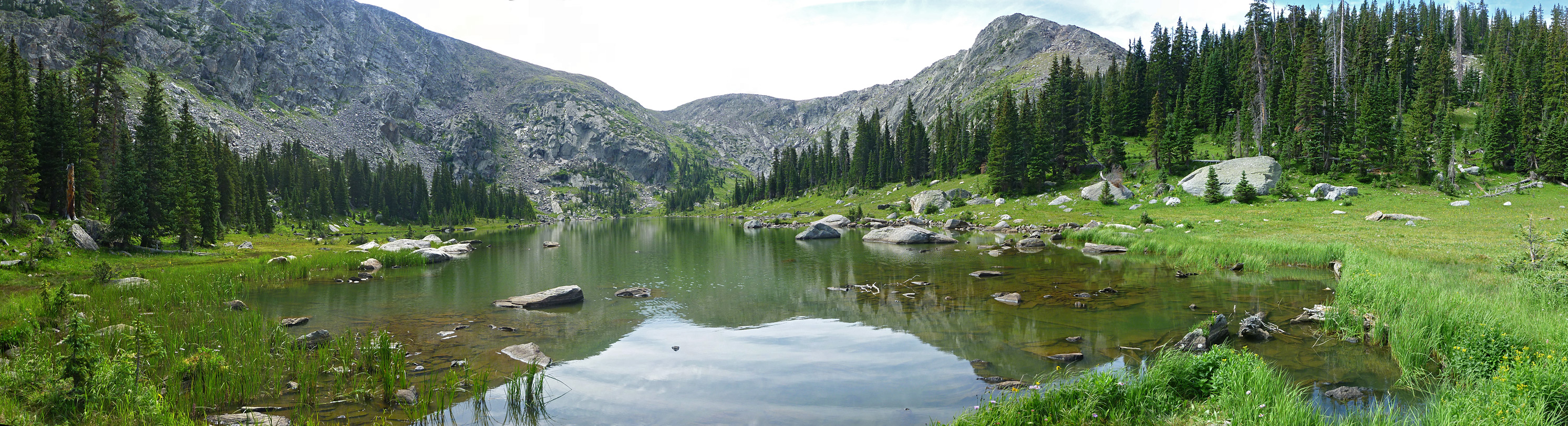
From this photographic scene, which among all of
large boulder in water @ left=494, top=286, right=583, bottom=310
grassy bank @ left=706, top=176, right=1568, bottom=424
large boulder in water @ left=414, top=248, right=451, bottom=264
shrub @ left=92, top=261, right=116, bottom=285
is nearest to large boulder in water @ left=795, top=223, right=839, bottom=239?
grassy bank @ left=706, top=176, right=1568, bottom=424

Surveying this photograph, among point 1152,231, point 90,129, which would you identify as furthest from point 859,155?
point 90,129

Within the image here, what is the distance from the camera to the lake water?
11.8 meters

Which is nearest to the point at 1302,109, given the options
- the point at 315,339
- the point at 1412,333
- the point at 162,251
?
the point at 1412,333

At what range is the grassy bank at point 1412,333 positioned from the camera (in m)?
8.05

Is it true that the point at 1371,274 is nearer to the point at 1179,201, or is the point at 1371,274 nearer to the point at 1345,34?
the point at 1179,201

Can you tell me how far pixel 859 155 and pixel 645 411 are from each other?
12121 cm

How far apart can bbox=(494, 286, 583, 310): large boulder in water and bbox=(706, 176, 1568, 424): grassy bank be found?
18.6m

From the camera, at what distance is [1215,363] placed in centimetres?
1004

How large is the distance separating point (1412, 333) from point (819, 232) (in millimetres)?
49587

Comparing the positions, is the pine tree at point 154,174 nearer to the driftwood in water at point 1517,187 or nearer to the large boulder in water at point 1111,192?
the large boulder in water at point 1111,192

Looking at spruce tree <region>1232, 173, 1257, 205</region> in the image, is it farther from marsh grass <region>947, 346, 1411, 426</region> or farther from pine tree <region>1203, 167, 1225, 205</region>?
marsh grass <region>947, 346, 1411, 426</region>

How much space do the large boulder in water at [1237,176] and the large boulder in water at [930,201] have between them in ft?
88.7

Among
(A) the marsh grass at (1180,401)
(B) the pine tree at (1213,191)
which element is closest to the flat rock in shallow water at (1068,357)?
(A) the marsh grass at (1180,401)

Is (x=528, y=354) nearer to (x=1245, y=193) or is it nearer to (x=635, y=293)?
(x=635, y=293)
